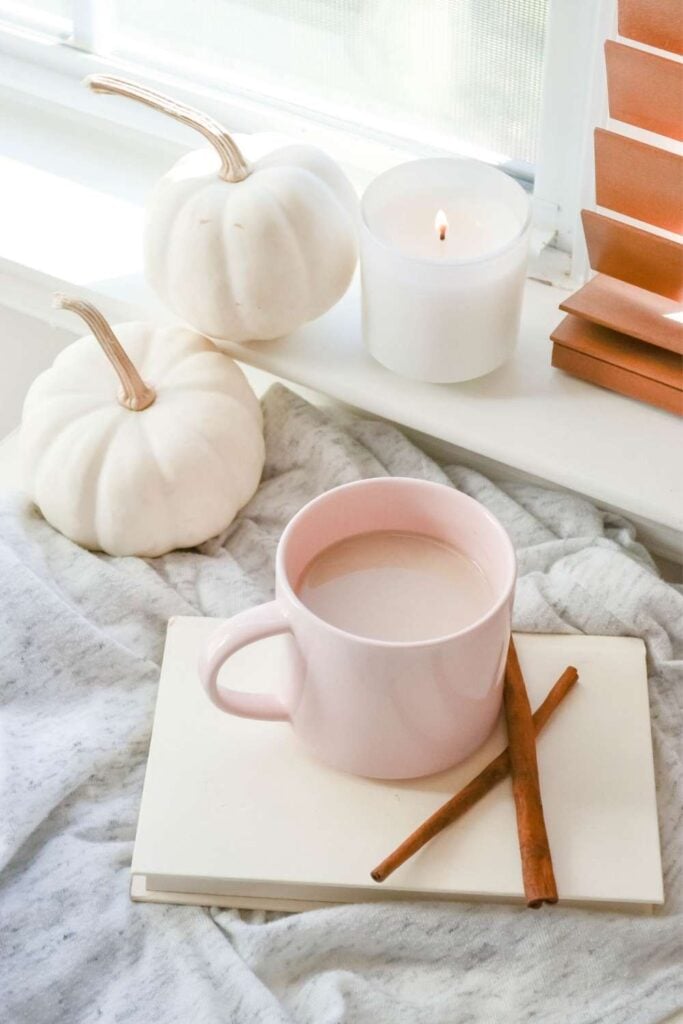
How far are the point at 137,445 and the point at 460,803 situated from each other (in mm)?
287

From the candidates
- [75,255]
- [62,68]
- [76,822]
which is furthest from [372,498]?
[62,68]

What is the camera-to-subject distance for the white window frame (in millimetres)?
897

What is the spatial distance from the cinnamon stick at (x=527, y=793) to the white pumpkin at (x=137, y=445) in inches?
8.4

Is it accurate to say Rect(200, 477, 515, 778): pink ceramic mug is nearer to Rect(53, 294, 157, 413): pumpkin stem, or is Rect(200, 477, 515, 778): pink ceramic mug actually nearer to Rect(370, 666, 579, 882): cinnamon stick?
Rect(370, 666, 579, 882): cinnamon stick

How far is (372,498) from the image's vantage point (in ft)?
2.42

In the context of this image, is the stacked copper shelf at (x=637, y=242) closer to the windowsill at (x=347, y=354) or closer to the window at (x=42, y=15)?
the windowsill at (x=347, y=354)

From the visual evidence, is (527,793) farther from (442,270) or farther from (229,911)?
(442,270)

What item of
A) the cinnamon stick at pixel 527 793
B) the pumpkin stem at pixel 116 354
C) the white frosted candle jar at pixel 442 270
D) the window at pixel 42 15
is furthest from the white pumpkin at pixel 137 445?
the window at pixel 42 15

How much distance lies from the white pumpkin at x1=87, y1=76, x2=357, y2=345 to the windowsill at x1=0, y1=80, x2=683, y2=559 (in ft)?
0.18

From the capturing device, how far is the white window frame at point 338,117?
2.94ft

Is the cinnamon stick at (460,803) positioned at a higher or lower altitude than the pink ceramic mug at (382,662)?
lower

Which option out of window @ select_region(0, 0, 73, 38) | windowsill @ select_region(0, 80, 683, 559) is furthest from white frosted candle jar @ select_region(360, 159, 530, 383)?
window @ select_region(0, 0, 73, 38)

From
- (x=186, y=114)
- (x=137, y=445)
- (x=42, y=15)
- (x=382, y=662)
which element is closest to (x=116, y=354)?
(x=137, y=445)

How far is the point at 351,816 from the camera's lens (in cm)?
72
